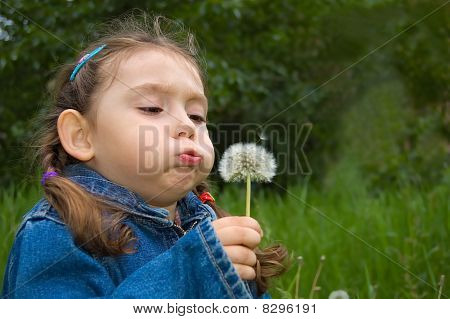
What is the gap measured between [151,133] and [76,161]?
0.27 metres

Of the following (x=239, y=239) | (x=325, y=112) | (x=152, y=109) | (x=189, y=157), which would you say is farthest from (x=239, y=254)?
(x=325, y=112)

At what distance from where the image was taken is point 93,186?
1.31 m

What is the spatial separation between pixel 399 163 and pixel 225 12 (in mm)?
1675

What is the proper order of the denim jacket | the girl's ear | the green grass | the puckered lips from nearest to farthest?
the denim jacket < the puckered lips < the girl's ear < the green grass

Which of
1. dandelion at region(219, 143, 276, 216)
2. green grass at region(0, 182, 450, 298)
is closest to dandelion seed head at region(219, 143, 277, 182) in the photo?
dandelion at region(219, 143, 276, 216)

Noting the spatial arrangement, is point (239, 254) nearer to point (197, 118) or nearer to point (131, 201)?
point (131, 201)

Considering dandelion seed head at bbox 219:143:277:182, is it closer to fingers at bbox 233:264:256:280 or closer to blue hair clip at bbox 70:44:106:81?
fingers at bbox 233:264:256:280

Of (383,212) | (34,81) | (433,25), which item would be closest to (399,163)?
(433,25)

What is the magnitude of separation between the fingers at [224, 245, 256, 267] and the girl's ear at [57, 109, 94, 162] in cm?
41

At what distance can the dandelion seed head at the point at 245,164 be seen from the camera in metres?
1.42

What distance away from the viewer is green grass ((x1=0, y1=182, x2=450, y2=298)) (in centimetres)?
228

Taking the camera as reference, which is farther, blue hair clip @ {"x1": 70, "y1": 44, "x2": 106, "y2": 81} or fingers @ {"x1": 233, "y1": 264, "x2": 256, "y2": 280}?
blue hair clip @ {"x1": 70, "y1": 44, "x2": 106, "y2": 81}

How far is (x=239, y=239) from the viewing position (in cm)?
120
